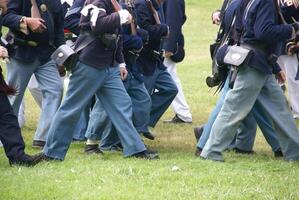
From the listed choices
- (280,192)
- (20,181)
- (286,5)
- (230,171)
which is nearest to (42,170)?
(20,181)

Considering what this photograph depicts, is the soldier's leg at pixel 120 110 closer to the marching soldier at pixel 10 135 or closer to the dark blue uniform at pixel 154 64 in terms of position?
the marching soldier at pixel 10 135

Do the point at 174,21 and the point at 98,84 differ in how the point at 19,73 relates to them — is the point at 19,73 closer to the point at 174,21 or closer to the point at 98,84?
the point at 98,84

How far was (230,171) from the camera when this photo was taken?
25.3 ft

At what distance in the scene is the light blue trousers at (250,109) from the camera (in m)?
8.15

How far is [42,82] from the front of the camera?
9422mm

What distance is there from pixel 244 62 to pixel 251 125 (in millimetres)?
1440

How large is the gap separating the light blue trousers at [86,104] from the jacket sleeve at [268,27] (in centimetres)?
155

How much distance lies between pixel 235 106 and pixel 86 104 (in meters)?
1.52

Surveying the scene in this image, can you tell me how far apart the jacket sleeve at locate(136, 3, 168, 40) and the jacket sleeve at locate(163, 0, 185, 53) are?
5.12 feet

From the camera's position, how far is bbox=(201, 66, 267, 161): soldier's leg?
Result: 26.7 ft

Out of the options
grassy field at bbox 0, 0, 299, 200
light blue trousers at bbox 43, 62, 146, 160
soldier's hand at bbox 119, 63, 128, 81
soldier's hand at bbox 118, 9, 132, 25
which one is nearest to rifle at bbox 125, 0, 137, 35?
soldier's hand at bbox 119, 63, 128, 81

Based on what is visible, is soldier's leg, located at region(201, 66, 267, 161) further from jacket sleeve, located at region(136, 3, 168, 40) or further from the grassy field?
jacket sleeve, located at region(136, 3, 168, 40)

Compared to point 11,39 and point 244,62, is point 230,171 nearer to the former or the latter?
point 244,62

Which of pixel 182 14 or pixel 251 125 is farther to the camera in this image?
pixel 182 14
